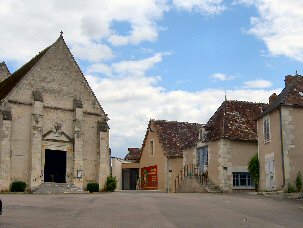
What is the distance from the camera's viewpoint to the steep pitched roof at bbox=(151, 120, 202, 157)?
3831cm

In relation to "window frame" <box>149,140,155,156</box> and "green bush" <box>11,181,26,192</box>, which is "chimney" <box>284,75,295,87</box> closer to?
"window frame" <box>149,140,155,156</box>

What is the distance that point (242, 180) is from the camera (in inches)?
1146

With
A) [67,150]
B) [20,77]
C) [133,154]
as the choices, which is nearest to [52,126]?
[67,150]

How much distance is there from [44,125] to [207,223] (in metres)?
19.1

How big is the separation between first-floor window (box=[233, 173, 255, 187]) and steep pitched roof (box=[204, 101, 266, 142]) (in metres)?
2.31

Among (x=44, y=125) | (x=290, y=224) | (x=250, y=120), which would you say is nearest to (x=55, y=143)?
(x=44, y=125)

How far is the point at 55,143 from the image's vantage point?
95.6 ft

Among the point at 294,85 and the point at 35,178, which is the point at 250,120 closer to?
the point at 294,85

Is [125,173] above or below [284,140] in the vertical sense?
below

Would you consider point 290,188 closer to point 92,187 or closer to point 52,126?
point 92,187

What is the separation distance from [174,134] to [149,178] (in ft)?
15.8

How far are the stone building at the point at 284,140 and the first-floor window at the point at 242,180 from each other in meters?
3.91

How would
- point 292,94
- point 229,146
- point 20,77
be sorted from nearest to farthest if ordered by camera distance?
point 292,94 < point 229,146 < point 20,77

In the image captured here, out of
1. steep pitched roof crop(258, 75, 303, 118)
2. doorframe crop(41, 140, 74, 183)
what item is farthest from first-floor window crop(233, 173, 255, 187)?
doorframe crop(41, 140, 74, 183)
